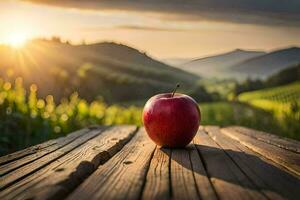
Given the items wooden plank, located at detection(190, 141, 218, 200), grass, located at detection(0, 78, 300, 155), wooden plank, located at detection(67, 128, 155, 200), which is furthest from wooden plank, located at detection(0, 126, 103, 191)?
grass, located at detection(0, 78, 300, 155)

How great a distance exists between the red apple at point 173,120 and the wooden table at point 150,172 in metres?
0.10

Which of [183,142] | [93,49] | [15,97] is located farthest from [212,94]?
[93,49]

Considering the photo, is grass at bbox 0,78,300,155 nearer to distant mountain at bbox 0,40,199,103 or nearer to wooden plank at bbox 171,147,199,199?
wooden plank at bbox 171,147,199,199

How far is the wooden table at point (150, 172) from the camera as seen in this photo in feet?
5.45

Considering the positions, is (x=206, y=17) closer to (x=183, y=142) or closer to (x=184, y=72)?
(x=183, y=142)

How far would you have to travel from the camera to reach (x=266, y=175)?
2.03 meters

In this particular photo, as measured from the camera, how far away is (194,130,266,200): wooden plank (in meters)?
1.66

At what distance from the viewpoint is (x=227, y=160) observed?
2461mm

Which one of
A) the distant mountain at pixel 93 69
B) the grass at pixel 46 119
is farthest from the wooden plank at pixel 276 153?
the distant mountain at pixel 93 69

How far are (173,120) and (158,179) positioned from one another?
128 centimetres

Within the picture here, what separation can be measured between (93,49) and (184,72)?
14.3 metres

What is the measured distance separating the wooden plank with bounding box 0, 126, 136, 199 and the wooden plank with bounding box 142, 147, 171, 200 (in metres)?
0.24

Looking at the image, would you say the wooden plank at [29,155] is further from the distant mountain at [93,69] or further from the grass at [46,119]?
the distant mountain at [93,69]

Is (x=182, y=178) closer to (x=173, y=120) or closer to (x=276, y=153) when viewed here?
(x=276, y=153)
